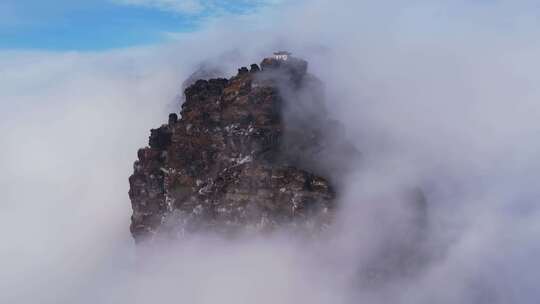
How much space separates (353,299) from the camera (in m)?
95.9

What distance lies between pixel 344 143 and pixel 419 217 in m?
16.7

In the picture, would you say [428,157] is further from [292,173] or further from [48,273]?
[48,273]

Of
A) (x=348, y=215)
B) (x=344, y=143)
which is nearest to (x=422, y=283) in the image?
(x=348, y=215)

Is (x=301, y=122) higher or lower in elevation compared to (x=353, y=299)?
higher

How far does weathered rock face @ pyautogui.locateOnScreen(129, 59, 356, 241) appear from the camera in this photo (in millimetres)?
95562

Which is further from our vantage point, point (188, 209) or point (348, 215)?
point (188, 209)

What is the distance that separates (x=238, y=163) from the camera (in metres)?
98.8

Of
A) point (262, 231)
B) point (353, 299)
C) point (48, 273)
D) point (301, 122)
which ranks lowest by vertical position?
point (48, 273)

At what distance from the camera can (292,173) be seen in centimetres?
9544

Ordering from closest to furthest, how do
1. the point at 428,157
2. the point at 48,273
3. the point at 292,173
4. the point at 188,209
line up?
the point at 292,173
the point at 188,209
the point at 428,157
the point at 48,273

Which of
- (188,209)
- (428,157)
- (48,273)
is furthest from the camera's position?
(48,273)

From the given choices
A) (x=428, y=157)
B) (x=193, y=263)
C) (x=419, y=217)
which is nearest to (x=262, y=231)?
(x=193, y=263)

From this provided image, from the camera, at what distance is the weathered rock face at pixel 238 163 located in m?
95.6

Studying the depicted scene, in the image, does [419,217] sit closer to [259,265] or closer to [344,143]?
[344,143]
